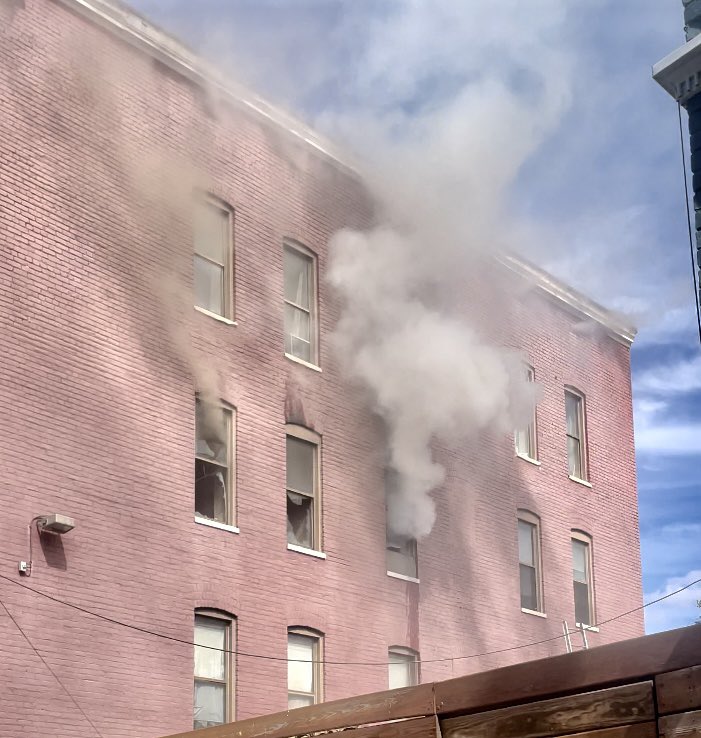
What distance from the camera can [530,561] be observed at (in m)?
21.1

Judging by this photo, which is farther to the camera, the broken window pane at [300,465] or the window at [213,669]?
the broken window pane at [300,465]

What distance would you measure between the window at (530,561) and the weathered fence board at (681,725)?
50.3 feet

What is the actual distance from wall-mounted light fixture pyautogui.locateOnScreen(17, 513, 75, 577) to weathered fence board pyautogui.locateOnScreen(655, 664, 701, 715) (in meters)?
8.36

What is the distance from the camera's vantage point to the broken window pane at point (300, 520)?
1647cm

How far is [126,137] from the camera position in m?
15.2

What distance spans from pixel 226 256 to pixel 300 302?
155 cm

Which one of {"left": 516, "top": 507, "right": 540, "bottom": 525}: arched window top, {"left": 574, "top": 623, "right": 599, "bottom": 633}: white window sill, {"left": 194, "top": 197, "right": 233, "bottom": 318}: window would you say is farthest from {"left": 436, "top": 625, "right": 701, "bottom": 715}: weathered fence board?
{"left": 574, "top": 623, "right": 599, "bottom": 633}: white window sill

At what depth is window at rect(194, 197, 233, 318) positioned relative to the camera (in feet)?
52.5

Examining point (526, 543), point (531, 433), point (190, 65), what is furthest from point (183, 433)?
point (531, 433)

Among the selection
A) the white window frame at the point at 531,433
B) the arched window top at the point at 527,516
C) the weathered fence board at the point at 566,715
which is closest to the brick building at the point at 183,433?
the arched window top at the point at 527,516

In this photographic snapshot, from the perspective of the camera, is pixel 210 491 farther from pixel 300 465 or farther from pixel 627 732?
pixel 627 732

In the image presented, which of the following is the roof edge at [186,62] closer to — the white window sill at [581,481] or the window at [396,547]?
the window at [396,547]

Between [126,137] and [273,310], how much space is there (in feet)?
9.91

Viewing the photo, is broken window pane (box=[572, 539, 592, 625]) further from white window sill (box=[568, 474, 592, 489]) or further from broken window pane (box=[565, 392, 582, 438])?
broken window pane (box=[565, 392, 582, 438])
